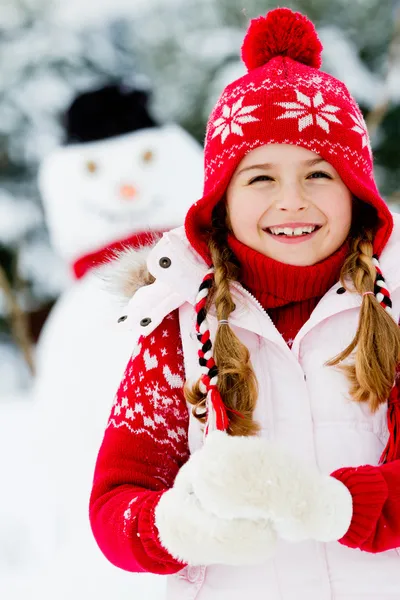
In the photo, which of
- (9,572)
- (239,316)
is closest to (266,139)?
(239,316)

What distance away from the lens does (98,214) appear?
7.70 ft

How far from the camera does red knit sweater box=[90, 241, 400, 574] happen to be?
1061 mm

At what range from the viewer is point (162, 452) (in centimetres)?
123

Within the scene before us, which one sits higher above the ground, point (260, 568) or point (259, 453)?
point (259, 453)

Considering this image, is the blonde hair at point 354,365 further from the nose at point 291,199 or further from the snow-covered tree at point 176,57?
the snow-covered tree at point 176,57

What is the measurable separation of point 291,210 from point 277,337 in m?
0.20

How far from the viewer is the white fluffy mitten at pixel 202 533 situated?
938 millimetres

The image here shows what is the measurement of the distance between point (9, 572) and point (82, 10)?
2177mm

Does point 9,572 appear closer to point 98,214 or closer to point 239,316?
point 98,214

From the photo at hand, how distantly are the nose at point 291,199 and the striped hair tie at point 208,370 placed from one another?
17 cm

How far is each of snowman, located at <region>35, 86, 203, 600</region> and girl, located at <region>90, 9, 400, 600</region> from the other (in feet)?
2.07

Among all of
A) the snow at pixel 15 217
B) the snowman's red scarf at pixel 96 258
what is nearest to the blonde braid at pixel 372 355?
the snowman's red scarf at pixel 96 258

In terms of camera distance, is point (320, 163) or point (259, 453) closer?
point (259, 453)

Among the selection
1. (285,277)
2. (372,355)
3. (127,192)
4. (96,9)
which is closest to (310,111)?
(285,277)
